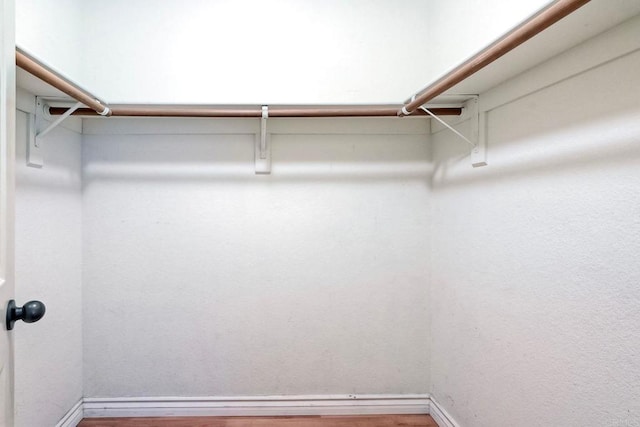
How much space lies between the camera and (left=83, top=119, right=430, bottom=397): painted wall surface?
1.84m

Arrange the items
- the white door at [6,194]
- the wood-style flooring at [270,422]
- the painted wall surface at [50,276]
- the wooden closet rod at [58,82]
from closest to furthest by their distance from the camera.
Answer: the white door at [6,194] → the wooden closet rod at [58,82] → the painted wall surface at [50,276] → the wood-style flooring at [270,422]

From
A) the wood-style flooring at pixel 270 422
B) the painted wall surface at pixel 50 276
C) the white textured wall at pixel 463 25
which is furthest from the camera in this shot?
the wood-style flooring at pixel 270 422

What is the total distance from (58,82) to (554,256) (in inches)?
75.9

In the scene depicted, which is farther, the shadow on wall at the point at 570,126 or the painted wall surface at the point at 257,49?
the painted wall surface at the point at 257,49

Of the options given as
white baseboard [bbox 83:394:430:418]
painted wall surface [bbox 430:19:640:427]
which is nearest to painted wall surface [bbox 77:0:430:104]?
painted wall surface [bbox 430:19:640:427]

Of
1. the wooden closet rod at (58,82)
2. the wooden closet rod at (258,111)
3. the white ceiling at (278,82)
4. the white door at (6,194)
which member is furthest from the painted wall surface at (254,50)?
the white door at (6,194)

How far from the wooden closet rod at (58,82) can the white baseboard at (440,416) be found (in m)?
2.36

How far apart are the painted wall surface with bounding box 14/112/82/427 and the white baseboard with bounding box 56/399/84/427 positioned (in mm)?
28

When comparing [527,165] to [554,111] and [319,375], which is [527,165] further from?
[319,375]

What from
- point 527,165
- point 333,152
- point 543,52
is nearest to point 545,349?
point 527,165

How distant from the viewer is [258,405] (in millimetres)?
1862

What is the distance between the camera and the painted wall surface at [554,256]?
866mm

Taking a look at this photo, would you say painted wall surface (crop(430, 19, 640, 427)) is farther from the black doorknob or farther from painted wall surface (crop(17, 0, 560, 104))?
the black doorknob

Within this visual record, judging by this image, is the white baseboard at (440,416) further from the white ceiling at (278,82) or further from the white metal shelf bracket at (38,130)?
the white metal shelf bracket at (38,130)
